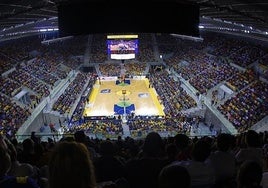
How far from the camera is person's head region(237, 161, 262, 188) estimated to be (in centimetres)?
369

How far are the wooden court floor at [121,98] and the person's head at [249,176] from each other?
2983 cm

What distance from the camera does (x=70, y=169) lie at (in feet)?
8.78

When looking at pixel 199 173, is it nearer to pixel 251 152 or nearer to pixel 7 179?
pixel 251 152

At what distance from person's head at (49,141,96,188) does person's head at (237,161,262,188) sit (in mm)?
1627

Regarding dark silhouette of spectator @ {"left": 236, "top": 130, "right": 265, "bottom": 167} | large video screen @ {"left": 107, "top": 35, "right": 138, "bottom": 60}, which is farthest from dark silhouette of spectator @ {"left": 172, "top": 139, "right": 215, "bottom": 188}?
large video screen @ {"left": 107, "top": 35, "right": 138, "bottom": 60}

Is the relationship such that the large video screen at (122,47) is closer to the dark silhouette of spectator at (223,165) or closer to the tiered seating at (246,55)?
the tiered seating at (246,55)

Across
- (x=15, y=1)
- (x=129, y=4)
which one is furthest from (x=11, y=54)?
(x=129, y=4)

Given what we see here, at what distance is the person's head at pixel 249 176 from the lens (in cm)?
369

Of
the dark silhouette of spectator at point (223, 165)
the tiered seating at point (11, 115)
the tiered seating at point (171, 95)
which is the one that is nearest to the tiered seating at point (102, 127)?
the tiered seating at point (11, 115)

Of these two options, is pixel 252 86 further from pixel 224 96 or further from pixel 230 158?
pixel 230 158

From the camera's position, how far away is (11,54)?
148 ft

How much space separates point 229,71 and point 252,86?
7.64m

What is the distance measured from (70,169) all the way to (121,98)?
37584 mm

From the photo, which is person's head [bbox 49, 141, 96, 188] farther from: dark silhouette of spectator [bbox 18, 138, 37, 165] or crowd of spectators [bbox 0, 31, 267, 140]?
crowd of spectators [bbox 0, 31, 267, 140]
